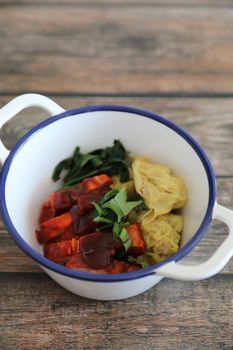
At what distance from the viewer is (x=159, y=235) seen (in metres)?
0.77

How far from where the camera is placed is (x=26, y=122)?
1.05m

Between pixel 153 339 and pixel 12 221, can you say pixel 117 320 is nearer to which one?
pixel 153 339

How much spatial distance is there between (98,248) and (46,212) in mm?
151

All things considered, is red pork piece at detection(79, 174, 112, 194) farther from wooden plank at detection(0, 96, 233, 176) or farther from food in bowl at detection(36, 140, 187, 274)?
wooden plank at detection(0, 96, 233, 176)

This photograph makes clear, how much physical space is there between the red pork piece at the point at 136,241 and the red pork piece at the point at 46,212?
14 centimetres

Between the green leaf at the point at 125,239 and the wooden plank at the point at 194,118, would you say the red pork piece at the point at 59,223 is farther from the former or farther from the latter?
the wooden plank at the point at 194,118

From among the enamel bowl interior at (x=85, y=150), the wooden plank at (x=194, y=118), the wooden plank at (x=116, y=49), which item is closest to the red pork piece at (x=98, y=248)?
the enamel bowl interior at (x=85, y=150)

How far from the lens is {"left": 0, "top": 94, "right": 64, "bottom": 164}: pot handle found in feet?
2.70

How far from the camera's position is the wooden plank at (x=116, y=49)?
3.73 ft

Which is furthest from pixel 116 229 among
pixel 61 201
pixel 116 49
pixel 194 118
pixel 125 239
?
pixel 116 49

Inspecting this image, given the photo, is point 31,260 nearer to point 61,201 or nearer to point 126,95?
point 61,201

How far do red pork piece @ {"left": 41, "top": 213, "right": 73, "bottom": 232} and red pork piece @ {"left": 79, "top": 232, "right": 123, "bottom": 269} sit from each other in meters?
0.05

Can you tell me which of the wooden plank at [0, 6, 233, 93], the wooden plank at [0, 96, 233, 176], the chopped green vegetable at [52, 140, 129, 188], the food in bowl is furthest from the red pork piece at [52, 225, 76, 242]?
the wooden plank at [0, 6, 233, 93]

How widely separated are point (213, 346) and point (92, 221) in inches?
9.8
